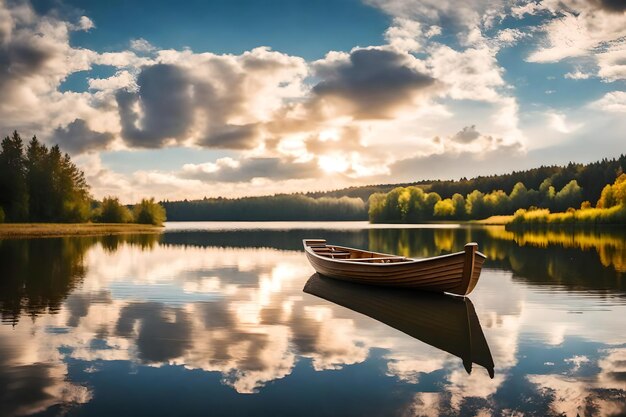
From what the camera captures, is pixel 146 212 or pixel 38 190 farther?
pixel 146 212

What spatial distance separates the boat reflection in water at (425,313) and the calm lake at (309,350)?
7 centimetres

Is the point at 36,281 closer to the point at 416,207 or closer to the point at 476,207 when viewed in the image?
the point at 416,207

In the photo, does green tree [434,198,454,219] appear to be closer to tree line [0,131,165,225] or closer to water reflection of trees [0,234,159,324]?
tree line [0,131,165,225]

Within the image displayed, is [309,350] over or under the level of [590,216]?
under

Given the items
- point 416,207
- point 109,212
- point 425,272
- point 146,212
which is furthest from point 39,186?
point 416,207

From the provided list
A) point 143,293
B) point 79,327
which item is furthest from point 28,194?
point 79,327

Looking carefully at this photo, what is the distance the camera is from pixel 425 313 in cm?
1619

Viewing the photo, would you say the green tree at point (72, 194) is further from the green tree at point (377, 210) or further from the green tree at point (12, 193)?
→ the green tree at point (377, 210)

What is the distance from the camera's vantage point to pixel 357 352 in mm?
11586

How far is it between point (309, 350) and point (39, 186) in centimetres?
9792

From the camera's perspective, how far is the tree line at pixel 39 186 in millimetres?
87562

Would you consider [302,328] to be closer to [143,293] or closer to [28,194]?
[143,293]

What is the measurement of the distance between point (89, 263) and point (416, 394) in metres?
29.4

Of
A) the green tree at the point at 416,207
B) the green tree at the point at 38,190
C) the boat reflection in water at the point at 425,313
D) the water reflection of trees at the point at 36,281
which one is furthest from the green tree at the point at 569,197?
the boat reflection in water at the point at 425,313
